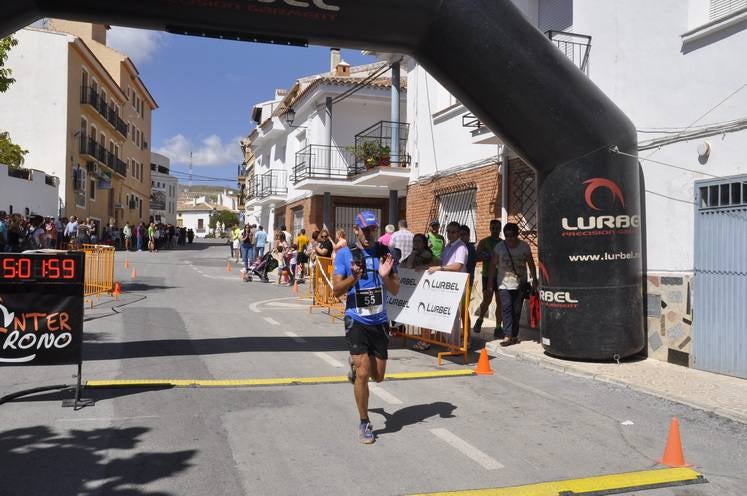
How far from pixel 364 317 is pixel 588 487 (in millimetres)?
2060

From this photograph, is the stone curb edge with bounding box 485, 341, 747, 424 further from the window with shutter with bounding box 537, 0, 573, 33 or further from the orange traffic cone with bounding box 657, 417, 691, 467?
the window with shutter with bounding box 537, 0, 573, 33

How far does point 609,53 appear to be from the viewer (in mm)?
8984

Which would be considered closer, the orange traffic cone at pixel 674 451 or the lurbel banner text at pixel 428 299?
the orange traffic cone at pixel 674 451

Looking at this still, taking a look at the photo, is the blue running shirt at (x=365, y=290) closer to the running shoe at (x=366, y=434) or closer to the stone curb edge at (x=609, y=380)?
the running shoe at (x=366, y=434)

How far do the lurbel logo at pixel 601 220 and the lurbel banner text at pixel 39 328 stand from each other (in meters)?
5.86

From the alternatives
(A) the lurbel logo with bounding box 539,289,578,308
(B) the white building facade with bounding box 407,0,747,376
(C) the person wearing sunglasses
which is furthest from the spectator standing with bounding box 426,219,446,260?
(C) the person wearing sunglasses

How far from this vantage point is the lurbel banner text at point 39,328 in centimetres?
577

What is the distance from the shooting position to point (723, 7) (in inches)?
306

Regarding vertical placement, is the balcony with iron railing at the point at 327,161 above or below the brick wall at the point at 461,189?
above

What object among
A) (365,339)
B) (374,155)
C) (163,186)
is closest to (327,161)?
(374,155)

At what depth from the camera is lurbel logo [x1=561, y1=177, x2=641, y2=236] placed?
7.78m

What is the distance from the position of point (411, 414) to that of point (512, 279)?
156 inches

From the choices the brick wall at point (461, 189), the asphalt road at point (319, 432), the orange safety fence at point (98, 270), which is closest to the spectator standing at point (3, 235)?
the orange safety fence at point (98, 270)

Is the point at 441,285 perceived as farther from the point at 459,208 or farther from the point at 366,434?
the point at 459,208
